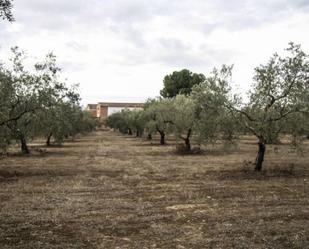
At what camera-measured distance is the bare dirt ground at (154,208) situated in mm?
9773

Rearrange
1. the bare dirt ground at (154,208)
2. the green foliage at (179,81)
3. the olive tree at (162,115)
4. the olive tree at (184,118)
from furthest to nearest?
the green foliage at (179,81), the olive tree at (162,115), the olive tree at (184,118), the bare dirt ground at (154,208)

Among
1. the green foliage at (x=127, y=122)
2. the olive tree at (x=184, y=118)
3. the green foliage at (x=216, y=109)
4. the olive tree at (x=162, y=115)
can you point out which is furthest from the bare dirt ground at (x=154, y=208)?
the green foliage at (x=127, y=122)

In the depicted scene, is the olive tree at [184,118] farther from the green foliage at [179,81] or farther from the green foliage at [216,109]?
the green foliage at [179,81]

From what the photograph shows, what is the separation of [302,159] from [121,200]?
1805cm

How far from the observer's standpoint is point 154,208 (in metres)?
13.2

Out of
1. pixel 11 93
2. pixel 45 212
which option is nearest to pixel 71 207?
pixel 45 212

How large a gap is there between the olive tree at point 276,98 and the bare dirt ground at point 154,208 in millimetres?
2209

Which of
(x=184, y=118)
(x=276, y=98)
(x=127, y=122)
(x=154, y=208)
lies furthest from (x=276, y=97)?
(x=127, y=122)

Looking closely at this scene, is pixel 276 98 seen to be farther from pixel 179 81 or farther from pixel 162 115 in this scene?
pixel 179 81

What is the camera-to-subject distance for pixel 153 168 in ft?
80.9

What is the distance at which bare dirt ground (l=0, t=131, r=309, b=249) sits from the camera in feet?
32.1

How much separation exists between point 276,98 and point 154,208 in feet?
32.1

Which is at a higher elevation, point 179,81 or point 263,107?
point 179,81

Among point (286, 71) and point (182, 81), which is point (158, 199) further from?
point (182, 81)
